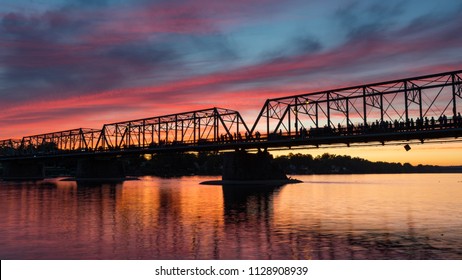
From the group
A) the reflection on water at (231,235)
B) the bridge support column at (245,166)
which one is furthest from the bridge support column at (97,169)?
the reflection on water at (231,235)

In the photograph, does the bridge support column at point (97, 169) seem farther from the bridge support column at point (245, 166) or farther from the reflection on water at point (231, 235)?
the reflection on water at point (231, 235)

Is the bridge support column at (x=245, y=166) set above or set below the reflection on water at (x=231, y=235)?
above

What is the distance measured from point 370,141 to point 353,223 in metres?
54.4

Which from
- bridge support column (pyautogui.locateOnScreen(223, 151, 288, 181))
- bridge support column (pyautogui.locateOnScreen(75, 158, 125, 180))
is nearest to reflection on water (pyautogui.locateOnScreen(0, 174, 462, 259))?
bridge support column (pyautogui.locateOnScreen(223, 151, 288, 181))

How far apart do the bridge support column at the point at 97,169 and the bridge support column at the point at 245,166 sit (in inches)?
2672

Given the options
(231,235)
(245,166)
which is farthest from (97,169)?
(231,235)

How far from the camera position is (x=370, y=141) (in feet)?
293

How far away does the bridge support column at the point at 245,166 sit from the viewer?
115 meters

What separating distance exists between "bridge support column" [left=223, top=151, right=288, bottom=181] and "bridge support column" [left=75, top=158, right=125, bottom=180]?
6788 centimetres

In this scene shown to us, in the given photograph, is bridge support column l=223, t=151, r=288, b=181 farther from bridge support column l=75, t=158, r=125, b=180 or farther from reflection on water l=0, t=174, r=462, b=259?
bridge support column l=75, t=158, r=125, b=180

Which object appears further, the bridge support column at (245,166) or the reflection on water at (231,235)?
the bridge support column at (245,166)

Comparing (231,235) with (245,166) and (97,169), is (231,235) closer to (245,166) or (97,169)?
(245,166)
